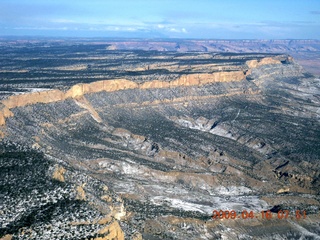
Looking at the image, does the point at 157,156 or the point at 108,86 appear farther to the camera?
the point at 108,86

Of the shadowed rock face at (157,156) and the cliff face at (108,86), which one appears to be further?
the cliff face at (108,86)

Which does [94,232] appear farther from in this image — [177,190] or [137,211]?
[177,190]

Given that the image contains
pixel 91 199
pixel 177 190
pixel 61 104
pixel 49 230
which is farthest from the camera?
pixel 61 104

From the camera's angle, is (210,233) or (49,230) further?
(210,233)

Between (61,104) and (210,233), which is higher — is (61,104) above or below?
above

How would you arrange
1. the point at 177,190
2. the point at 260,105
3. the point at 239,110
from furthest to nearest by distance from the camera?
1. the point at 260,105
2. the point at 239,110
3. the point at 177,190

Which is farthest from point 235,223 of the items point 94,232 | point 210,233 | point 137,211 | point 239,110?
point 239,110
